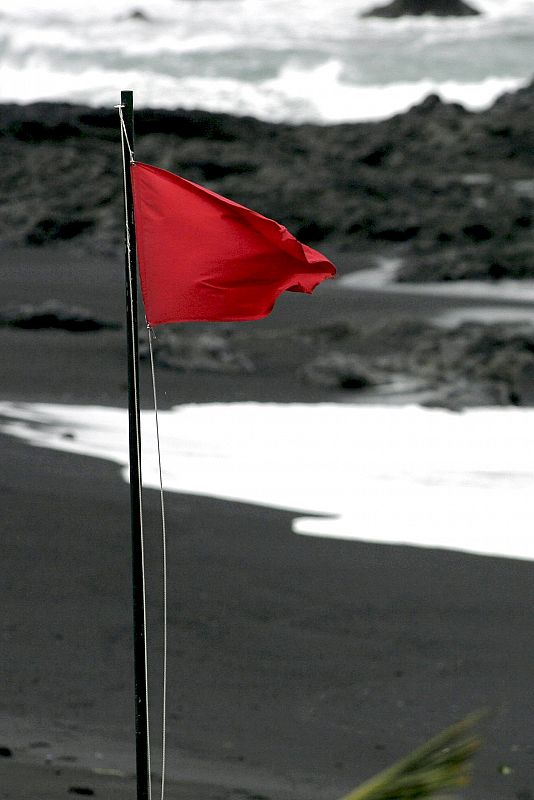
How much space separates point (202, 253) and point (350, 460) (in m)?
8.38

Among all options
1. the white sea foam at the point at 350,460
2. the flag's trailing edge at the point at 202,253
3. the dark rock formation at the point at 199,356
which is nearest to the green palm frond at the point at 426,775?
the flag's trailing edge at the point at 202,253

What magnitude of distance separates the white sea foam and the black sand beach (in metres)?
0.56

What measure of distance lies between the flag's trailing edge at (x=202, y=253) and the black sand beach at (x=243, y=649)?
201 centimetres

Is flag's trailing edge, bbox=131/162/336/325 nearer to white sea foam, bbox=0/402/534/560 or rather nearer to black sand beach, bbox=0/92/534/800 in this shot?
black sand beach, bbox=0/92/534/800

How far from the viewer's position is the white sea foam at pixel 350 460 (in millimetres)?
9984

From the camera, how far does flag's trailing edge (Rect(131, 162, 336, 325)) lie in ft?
13.6

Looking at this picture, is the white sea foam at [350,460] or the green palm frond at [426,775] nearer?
the green palm frond at [426,775]

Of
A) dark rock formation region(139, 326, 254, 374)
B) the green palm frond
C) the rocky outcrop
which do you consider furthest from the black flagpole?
the rocky outcrop

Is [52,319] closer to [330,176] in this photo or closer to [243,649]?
[243,649]

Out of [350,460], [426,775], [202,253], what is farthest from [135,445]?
[350,460]

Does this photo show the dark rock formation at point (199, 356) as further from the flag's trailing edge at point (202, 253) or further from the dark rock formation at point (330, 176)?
the flag's trailing edge at point (202, 253)

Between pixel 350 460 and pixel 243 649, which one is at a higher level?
pixel 350 460

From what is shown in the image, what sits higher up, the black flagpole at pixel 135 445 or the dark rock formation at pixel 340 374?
the black flagpole at pixel 135 445

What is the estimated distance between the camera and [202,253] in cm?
417
